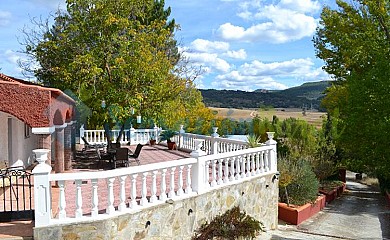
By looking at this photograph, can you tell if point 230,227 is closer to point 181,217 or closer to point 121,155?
point 181,217

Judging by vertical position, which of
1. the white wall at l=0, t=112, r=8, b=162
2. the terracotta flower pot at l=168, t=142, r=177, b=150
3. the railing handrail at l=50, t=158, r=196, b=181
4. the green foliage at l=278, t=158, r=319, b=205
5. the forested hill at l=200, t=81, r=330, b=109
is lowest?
the green foliage at l=278, t=158, r=319, b=205

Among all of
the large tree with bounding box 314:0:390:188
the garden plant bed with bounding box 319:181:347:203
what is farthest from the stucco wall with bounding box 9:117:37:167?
the large tree with bounding box 314:0:390:188

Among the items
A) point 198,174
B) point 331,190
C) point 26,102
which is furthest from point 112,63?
point 331,190

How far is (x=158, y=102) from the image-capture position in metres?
14.2

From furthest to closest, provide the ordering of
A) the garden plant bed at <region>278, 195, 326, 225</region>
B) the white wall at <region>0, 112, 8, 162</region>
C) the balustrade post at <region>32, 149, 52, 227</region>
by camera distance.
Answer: the garden plant bed at <region>278, 195, 326, 225</region> → the white wall at <region>0, 112, 8, 162</region> → the balustrade post at <region>32, 149, 52, 227</region>

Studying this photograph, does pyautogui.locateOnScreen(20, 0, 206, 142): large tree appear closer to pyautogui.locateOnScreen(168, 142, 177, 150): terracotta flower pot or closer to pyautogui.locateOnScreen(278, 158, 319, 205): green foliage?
pyautogui.locateOnScreen(168, 142, 177, 150): terracotta flower pot

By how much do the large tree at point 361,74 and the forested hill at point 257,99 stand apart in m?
7.54

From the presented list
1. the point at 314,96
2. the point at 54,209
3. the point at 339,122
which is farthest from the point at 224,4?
the point at 314,96

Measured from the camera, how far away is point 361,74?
68.9 ft

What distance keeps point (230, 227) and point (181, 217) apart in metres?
1.45

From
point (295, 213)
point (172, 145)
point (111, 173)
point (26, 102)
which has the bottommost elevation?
point (295, 213)

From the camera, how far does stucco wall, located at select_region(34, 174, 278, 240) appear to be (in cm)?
618

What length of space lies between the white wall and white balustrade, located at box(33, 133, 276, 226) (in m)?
2.85

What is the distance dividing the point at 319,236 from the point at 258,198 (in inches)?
85.0
